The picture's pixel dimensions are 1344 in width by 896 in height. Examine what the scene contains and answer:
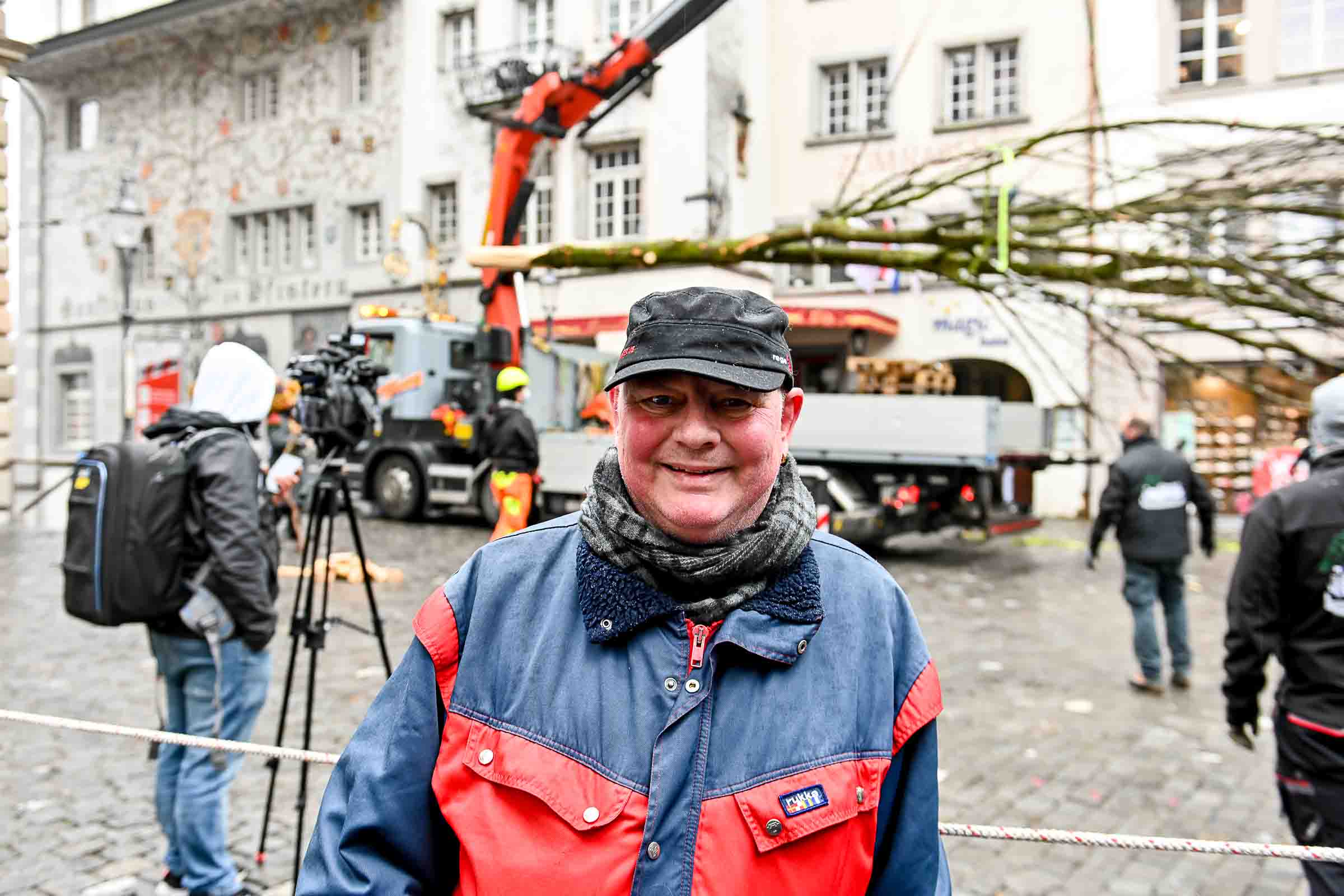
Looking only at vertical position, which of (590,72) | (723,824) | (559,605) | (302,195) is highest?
(302,195)

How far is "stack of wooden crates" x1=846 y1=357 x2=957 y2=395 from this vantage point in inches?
530

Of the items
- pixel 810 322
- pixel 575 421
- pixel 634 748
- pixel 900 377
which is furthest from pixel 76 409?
pixel 634 748

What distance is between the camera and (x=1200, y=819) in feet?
15.2

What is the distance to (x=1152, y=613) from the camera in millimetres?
7094

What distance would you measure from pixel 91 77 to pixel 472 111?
38.9ft

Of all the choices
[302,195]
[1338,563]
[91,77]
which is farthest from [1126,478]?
[91,77]

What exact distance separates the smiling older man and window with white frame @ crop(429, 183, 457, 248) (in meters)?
23.5

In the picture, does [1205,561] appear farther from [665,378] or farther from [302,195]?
[302,195]

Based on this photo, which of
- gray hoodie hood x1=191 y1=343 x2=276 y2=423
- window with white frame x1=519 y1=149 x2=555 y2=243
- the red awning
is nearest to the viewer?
gray hoodie hood x1=191 y1=343 x2=276 y2=423

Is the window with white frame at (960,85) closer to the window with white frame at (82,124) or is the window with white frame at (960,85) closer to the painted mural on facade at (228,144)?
the painted mural on facade at (228,144)

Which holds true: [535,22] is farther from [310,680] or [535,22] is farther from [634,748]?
[634,748]

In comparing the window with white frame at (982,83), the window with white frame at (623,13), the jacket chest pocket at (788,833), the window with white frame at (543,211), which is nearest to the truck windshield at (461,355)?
the window with white frame at (543,211)

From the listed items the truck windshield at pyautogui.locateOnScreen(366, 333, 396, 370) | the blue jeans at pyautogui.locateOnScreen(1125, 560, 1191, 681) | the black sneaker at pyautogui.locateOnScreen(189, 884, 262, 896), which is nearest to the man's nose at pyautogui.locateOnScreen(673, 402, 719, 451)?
the black sneaker at pyautogui.locateOnScreen(189, 884, 262, 896)

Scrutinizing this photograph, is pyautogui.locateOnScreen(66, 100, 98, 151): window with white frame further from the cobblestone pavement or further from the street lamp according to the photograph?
the cobblestone pavement
